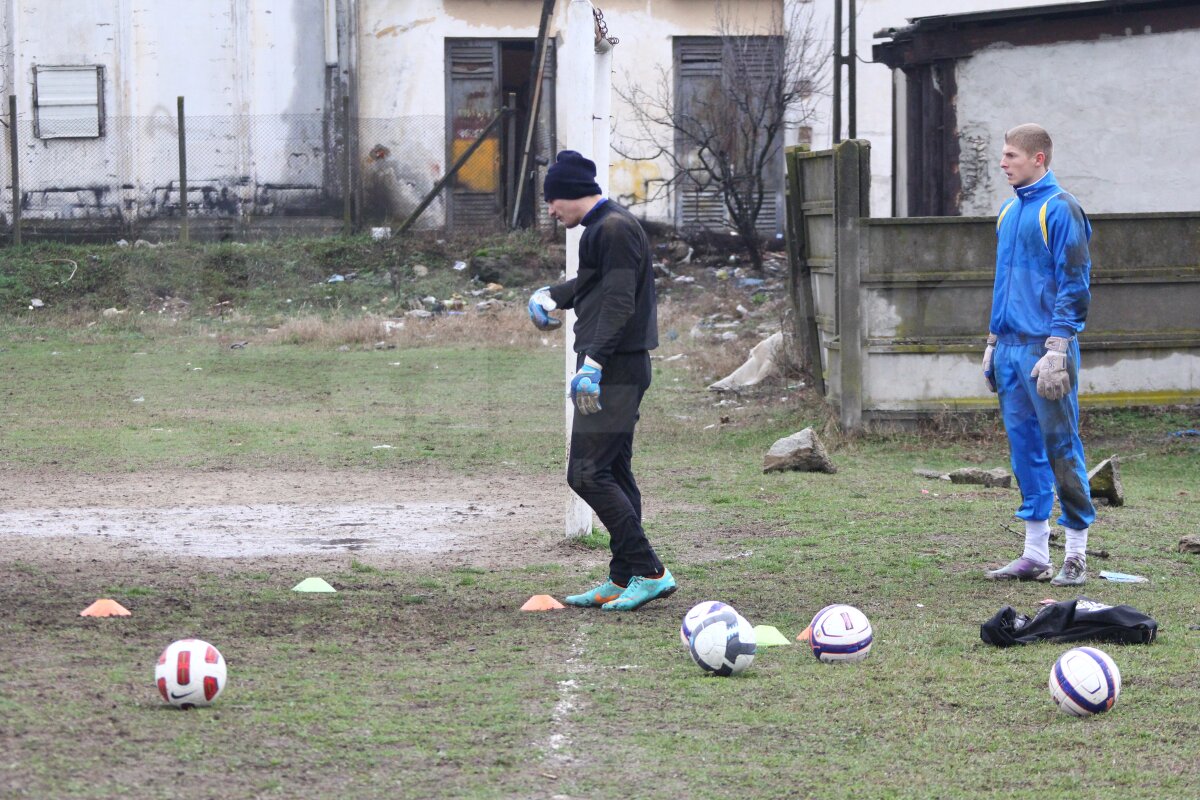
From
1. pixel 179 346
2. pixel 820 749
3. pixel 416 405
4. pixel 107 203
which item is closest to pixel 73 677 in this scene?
pixel 820 749

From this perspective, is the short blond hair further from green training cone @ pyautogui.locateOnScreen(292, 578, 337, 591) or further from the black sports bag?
green training cone @ pyautogui.locateOnScreen(292, 578, 337, 591)

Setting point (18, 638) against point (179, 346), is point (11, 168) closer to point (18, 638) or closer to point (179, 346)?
point (179, 346)

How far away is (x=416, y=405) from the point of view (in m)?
13.7

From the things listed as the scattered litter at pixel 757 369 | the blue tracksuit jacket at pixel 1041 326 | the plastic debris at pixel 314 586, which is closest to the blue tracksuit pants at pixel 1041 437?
the blue tracksuit jacket at pixel 1041 326

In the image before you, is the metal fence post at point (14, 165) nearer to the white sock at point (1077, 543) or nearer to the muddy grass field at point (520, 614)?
the muddy grass field at point (520, 614)

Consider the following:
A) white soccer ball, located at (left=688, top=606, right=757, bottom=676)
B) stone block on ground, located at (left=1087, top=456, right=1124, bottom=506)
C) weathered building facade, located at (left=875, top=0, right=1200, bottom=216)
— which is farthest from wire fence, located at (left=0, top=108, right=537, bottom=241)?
white soccer ball, located at (left=688, top=606, right=757, bottom=676)

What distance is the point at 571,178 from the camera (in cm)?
628

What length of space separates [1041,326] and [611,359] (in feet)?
6.72

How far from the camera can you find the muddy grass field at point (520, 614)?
409 centimetres

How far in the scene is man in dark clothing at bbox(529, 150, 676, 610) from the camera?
617 centimetres

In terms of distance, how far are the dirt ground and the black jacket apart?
5.05ft

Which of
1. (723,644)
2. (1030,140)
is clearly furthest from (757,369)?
(723,644)

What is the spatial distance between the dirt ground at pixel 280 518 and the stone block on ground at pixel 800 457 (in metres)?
1.48

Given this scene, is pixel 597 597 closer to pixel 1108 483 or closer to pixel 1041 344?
pixel 1041 344
